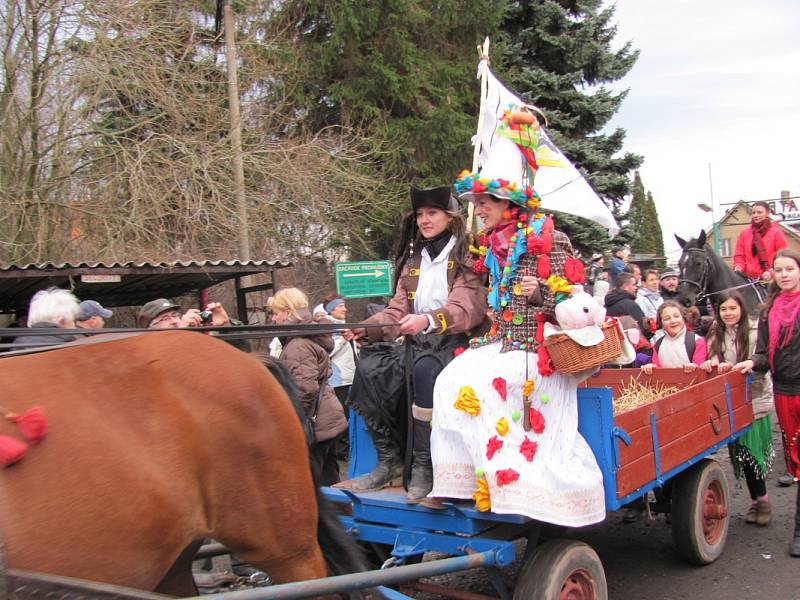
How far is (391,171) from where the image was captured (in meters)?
14.9

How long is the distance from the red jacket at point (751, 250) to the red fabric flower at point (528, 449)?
6.48m

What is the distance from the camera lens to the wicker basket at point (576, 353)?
122 inches

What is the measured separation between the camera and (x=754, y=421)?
5.12 metres

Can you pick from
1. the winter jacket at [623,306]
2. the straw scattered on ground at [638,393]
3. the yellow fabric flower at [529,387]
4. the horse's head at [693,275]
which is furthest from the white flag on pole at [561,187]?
the horse's head at [693,275]

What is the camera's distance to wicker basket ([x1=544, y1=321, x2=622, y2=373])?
3111mm

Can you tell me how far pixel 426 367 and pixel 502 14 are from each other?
1396cm

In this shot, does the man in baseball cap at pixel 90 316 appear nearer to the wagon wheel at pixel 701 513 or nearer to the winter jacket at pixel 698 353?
the wagon wheel at pixel 701 513

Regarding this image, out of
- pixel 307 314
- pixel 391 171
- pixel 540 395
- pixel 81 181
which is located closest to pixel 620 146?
pixel 391 171

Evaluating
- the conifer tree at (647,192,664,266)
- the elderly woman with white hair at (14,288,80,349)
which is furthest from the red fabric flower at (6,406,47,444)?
the conifer tree at (647,192,664,266)

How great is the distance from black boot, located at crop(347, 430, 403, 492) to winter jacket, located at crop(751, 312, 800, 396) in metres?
2.77

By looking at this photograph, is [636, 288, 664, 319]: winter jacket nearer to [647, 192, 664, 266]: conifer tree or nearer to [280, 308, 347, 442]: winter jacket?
[280, 308, 347, 442]: winter jacket

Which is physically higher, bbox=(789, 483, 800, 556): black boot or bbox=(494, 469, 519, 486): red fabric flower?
bbox=(494, 469, 519, 486): red fabric flower

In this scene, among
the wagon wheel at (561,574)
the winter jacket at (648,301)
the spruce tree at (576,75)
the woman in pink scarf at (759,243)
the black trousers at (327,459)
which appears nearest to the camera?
the wagon wheel at (561,574)

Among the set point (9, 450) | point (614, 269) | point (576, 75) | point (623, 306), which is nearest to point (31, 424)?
point (9, 450)
